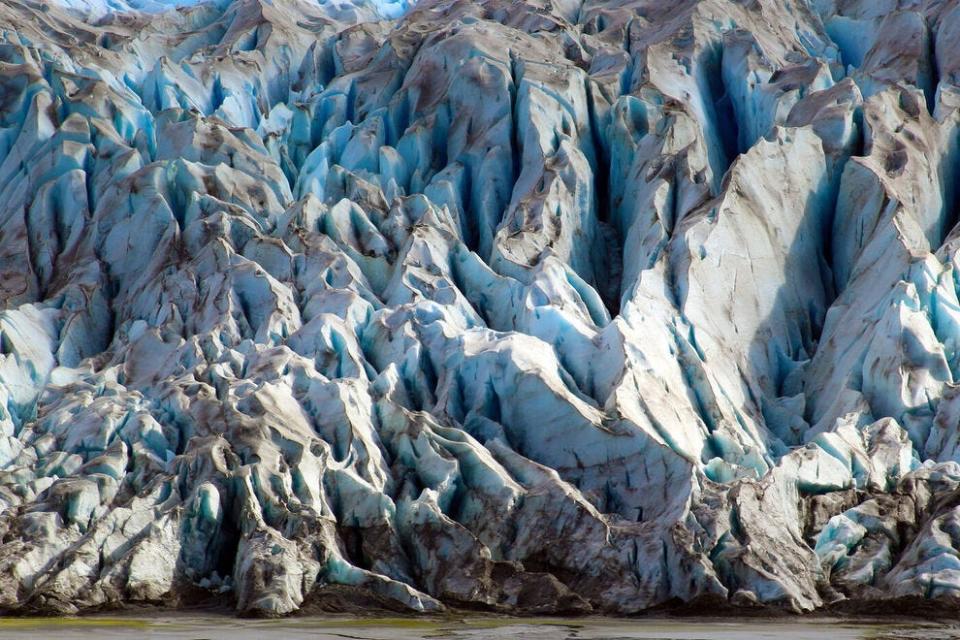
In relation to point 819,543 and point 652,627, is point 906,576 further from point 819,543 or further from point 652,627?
point 652,627

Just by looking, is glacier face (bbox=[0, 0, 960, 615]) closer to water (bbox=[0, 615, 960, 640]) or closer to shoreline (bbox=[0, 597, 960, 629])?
shoreline (bbox=[0, 597, 960, 629])

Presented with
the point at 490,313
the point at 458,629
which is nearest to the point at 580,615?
the point at 458,629

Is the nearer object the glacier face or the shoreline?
the shoreline

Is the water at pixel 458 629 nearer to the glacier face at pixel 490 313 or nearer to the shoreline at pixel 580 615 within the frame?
the shoreline at pixel 580 615

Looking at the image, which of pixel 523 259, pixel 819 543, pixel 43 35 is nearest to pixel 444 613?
pixel 819 543

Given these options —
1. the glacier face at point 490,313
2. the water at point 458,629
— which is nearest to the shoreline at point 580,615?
the water at point 458,629

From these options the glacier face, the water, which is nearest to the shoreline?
the water
